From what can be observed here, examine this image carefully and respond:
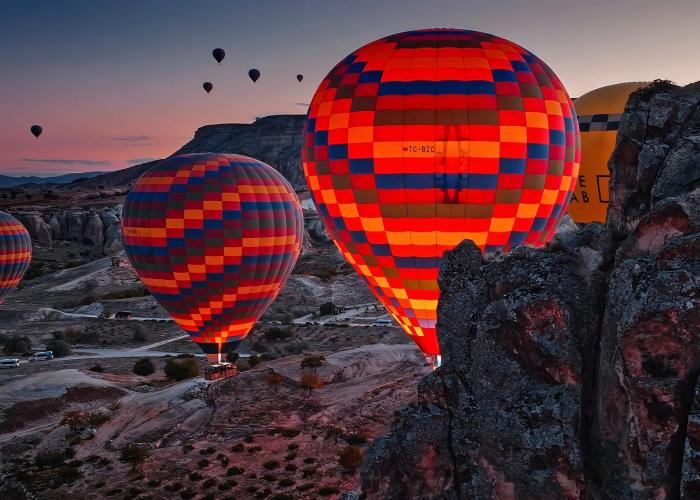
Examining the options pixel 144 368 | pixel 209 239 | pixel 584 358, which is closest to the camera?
pixel 584 358

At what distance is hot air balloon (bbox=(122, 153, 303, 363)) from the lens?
91.4 feet

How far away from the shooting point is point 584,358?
341 inches

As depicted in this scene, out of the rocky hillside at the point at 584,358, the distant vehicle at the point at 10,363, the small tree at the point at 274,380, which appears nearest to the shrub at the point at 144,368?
the distant vehicle at the point at 10,363

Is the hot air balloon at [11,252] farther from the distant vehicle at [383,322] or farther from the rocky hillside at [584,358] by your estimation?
the rocky hillside at [584,358]

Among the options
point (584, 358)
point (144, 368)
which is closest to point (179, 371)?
point (144, 368)

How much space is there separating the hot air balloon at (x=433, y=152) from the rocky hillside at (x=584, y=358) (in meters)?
6.54

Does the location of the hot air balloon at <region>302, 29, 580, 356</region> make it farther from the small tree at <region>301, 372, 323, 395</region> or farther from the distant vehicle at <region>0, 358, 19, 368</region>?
the distant vehicle at <region>0, 358, 19, 368</region>

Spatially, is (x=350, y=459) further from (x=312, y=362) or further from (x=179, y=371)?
(x=179, y=371)

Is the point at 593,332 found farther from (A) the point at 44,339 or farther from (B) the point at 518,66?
(A) the point at 44,339

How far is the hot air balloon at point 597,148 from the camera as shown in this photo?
27578 millimetres

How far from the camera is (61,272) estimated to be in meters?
75.3

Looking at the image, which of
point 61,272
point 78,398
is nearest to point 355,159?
point 78,398

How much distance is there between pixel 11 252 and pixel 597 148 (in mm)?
46675

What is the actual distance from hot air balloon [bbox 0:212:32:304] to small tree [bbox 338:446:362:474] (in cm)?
4238
